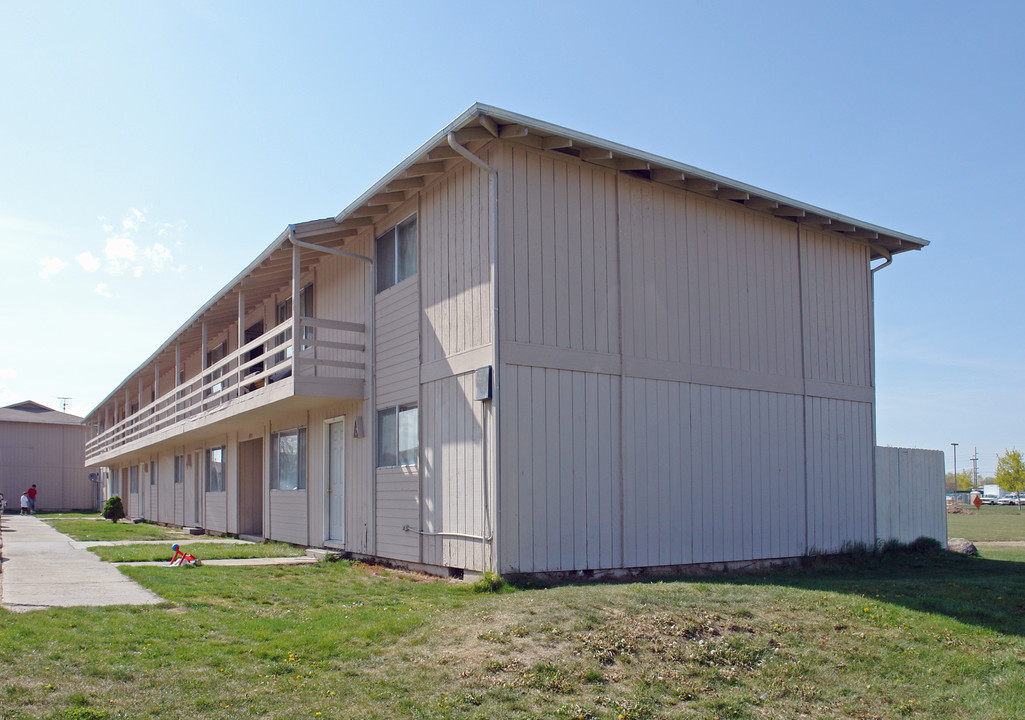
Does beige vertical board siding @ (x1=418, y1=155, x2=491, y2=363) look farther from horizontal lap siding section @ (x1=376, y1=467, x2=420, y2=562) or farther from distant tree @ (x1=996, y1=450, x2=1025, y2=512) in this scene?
distant tree @ (x1=996, y1=450, x2=1025, y2=512)

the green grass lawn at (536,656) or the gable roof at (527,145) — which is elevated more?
the gable roof at (527,145)

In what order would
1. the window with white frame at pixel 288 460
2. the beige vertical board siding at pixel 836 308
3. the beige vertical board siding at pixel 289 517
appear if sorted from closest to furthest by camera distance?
1. the beige vertical board siding at pixel 836 308
2. the beige vertical board siding at pixel 289 517
3. the window with white frame at pixel 288 460

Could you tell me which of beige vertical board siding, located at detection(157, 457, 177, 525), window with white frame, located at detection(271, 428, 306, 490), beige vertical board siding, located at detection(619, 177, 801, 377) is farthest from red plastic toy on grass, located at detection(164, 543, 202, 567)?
beige vertical board siding, located at detection(157, 457, 177, 525)

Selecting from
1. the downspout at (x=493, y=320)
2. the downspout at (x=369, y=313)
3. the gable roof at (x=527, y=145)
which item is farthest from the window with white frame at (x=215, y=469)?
the downspout at (x=493, y=320)

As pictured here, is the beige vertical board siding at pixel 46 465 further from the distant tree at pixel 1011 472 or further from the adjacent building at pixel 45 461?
the distant tree at pixel 1011 472

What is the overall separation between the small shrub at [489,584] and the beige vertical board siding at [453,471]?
0.57 metres

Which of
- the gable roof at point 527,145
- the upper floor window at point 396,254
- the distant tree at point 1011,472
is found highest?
the gable roof at point 527,145

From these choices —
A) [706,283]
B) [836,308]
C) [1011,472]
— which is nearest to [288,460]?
[706,283]

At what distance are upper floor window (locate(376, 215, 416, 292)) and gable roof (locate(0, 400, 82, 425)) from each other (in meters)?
40.9

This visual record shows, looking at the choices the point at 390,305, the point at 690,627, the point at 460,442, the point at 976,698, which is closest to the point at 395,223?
the point at 390,305

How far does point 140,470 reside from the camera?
117 feet

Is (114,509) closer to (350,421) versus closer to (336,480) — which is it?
(336,480)

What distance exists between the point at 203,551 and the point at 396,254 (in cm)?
679

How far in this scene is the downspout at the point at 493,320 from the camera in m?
10.7
